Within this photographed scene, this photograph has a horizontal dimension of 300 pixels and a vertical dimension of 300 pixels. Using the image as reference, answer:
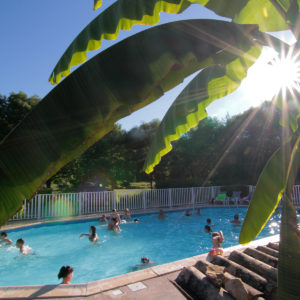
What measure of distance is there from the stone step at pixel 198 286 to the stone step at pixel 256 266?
0.84m

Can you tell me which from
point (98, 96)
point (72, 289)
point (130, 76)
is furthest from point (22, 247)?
point (130, 76)

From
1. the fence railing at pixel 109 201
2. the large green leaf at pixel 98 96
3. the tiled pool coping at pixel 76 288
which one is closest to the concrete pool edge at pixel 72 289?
the tiled pool coping at pixel 76 288

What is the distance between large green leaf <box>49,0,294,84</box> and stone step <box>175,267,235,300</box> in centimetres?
350

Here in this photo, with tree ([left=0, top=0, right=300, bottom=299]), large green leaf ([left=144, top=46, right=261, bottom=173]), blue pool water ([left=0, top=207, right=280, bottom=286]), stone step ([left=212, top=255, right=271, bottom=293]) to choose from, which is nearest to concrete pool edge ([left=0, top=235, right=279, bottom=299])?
stone step ([left=212, top=255, right=271, bottom=293])

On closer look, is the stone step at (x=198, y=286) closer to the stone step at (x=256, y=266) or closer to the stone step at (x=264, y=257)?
the stone step at (x=256, y=266)

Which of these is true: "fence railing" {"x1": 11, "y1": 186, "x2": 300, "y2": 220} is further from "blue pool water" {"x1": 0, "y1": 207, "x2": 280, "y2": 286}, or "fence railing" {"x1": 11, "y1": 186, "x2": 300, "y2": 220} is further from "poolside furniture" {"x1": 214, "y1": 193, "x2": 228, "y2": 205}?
"blue pool water" {"x1": 0, "y1": 207, "x2": 280, "y2": 286}

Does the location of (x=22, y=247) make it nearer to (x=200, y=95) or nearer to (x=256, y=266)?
(x=256, y=266)

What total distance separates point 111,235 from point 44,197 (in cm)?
522

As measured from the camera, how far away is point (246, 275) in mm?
3818

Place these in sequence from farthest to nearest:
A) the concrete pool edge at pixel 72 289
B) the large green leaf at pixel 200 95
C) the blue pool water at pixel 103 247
→ 1. the blue pool water at pixel 103 247
2. the concrete pool edge at pixel 72 289
3. the large green leaf at pixel 200 95

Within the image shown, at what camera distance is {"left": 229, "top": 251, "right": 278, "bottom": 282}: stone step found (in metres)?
3.71

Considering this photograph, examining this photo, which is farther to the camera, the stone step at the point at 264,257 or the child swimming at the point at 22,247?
the child swimming at the point at 22,247

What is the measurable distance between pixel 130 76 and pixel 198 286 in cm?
374

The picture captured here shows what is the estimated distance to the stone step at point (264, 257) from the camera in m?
4.23
